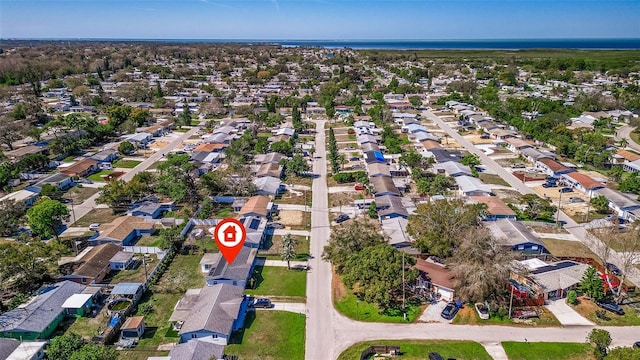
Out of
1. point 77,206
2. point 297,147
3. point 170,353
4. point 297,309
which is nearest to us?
point 170,353

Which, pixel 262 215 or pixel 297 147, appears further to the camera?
pixel 297 147

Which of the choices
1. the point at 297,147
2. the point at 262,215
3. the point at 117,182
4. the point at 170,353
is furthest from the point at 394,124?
the point at 170,353

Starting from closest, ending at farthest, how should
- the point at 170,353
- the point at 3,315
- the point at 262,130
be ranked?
the point at 170,353
the point at 3,315
the point at 262,130

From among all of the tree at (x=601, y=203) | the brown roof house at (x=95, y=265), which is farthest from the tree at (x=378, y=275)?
the tree at (x=601, y=203)

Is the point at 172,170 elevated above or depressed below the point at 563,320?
above

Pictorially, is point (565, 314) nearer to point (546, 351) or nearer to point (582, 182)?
point (546, 351)

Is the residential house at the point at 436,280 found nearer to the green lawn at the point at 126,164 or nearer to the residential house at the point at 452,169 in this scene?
the residential house at the point at 452,169

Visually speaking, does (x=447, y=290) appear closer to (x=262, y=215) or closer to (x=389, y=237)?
(x=389, y=237)

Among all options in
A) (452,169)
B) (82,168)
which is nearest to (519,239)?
(452,169)
